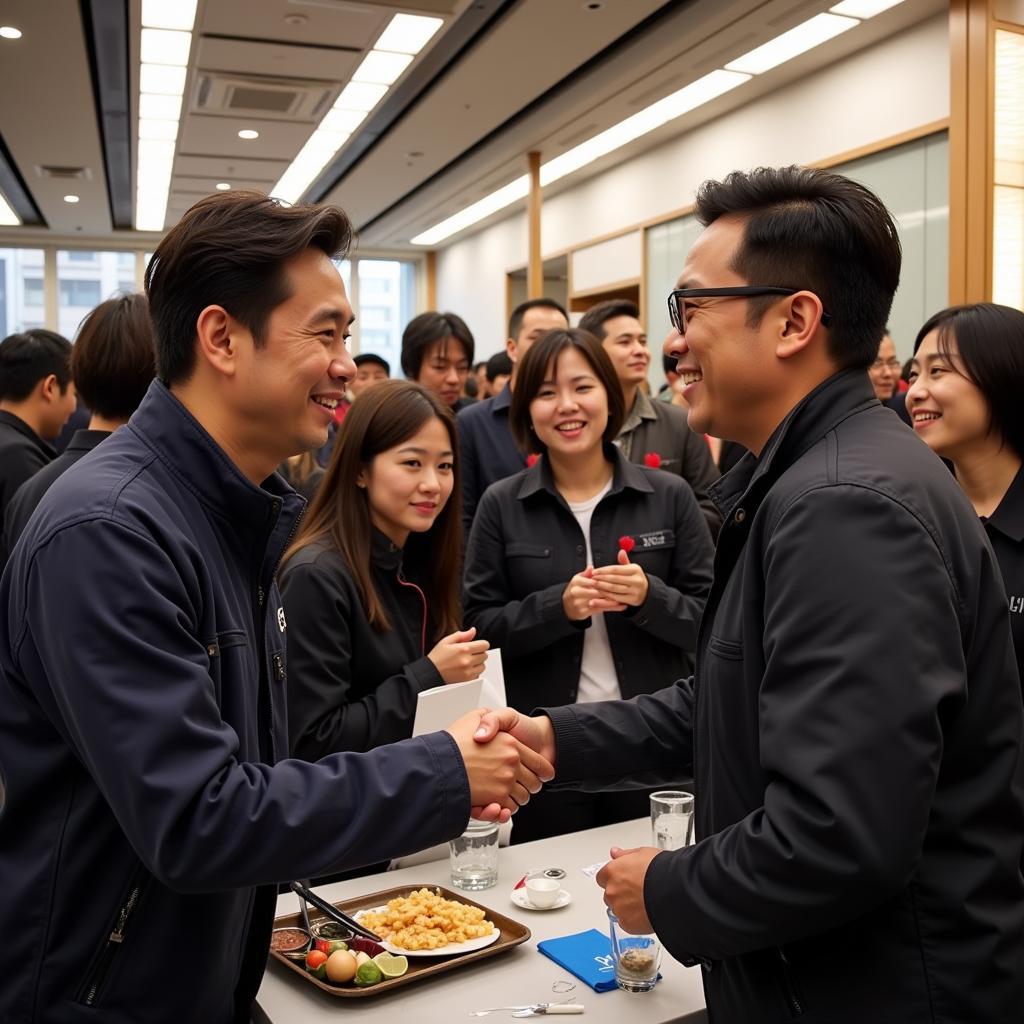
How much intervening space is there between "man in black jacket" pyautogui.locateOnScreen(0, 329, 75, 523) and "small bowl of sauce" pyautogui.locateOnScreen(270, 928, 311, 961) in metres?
2.91

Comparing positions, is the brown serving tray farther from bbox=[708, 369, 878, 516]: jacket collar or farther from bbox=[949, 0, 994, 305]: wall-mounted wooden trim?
bbox=[949, 0, 994, 305]: wall-mounted wooden trim

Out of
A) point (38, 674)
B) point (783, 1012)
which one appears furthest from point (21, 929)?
point (783, 1012)

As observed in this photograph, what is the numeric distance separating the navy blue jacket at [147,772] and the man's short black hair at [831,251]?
75cm

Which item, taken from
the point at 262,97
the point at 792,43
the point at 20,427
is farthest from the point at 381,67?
the point at 20,427

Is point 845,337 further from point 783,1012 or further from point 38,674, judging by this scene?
point 38,674

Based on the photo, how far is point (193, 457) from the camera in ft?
4.73

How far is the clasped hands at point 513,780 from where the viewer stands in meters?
1.39

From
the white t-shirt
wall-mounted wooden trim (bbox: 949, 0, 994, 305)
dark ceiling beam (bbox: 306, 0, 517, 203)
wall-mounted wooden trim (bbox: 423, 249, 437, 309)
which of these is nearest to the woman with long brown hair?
the white t-shirt

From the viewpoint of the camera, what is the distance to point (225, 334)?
4.84 feet

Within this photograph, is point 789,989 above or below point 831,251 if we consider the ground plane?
below

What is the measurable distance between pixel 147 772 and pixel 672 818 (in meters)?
1.16

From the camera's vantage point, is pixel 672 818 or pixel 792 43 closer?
pixel 672 818

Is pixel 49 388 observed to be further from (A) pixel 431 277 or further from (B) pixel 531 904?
(A) pixel 431 277

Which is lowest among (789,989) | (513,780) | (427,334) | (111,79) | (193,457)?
(789,989)
